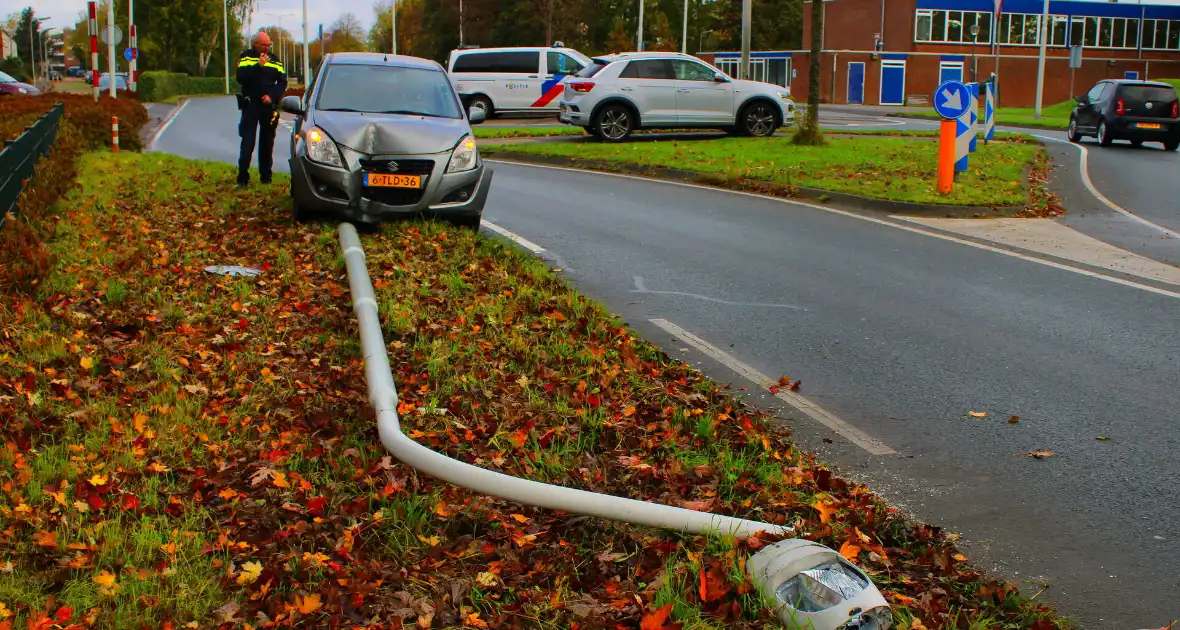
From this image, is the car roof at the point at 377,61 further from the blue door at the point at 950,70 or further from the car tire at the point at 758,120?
the blue door at the point at 950,70

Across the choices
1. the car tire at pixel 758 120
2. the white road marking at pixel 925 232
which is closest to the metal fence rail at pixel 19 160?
the white road marking at pixel 925 232

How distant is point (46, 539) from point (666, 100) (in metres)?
22.4

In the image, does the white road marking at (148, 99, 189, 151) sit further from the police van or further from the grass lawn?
the police van

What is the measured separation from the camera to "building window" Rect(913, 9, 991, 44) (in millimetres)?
68938

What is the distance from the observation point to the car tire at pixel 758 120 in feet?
85.4

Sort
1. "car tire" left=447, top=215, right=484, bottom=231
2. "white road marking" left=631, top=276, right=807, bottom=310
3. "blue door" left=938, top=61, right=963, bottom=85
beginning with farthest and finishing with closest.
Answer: "blue door" left=938, top=61, right=963, bottom=85 → "car tire" left=447, top=215, right=484, bottom=231 → "white road marking" left=631, top=276, right=807, bottom=310

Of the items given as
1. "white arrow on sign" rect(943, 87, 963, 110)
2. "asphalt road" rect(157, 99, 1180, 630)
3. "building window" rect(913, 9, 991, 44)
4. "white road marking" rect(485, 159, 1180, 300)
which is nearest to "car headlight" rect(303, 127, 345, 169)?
"asphalt road" rect(157, 99, 1180, 630)

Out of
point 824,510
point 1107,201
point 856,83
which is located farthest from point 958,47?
point 824,510

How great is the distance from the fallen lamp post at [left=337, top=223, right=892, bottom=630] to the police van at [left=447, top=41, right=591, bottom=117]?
29541mm

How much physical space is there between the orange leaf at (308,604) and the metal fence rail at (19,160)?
6860 mm

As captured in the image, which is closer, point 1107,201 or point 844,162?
point 1107,201

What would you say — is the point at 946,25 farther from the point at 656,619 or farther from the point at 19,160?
the point at 656,619

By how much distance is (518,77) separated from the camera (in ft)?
113

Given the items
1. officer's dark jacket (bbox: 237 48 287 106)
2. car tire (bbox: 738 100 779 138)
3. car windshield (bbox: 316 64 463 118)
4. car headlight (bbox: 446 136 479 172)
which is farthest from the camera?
car tire (bbox: 738 100 779 138)
